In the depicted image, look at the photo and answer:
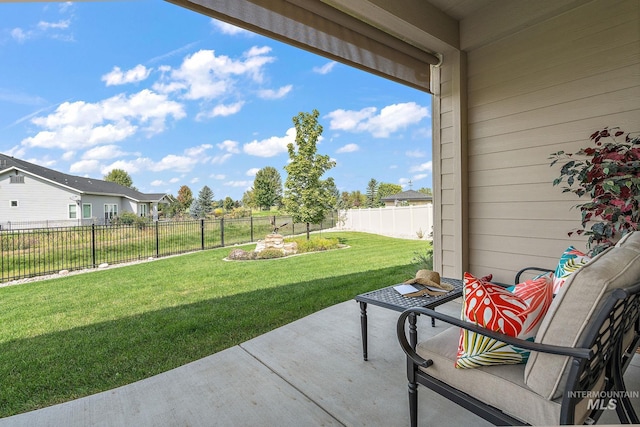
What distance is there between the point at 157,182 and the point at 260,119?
6435 millimetres

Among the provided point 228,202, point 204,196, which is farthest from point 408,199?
point 204,196

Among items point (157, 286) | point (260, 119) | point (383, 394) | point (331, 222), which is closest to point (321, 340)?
point (383, 394)

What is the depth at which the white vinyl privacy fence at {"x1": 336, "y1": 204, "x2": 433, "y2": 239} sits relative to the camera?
978cm

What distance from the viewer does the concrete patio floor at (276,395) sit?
156 centimetres

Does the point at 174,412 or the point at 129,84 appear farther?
the point at 129,84

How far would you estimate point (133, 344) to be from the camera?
8.45 feet

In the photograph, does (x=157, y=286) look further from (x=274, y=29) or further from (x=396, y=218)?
(x=396, y=218)

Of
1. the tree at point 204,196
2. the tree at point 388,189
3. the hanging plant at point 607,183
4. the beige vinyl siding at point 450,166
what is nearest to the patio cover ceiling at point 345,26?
the beige vinyl siding at point 450,166

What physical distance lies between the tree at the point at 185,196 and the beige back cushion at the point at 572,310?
62.7 feet

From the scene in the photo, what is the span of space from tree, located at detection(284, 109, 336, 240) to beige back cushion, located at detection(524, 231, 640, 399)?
8320mm

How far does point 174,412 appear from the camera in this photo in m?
1.63

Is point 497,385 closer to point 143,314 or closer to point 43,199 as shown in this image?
point 143,314

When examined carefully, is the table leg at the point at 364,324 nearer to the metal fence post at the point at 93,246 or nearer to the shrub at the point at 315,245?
the metal fence post at the point at 93,246

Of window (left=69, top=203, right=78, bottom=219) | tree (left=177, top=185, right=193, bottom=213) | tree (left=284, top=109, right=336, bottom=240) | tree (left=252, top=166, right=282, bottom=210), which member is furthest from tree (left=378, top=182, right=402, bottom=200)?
window (left=69, top=203, right=78, bottom=219)
